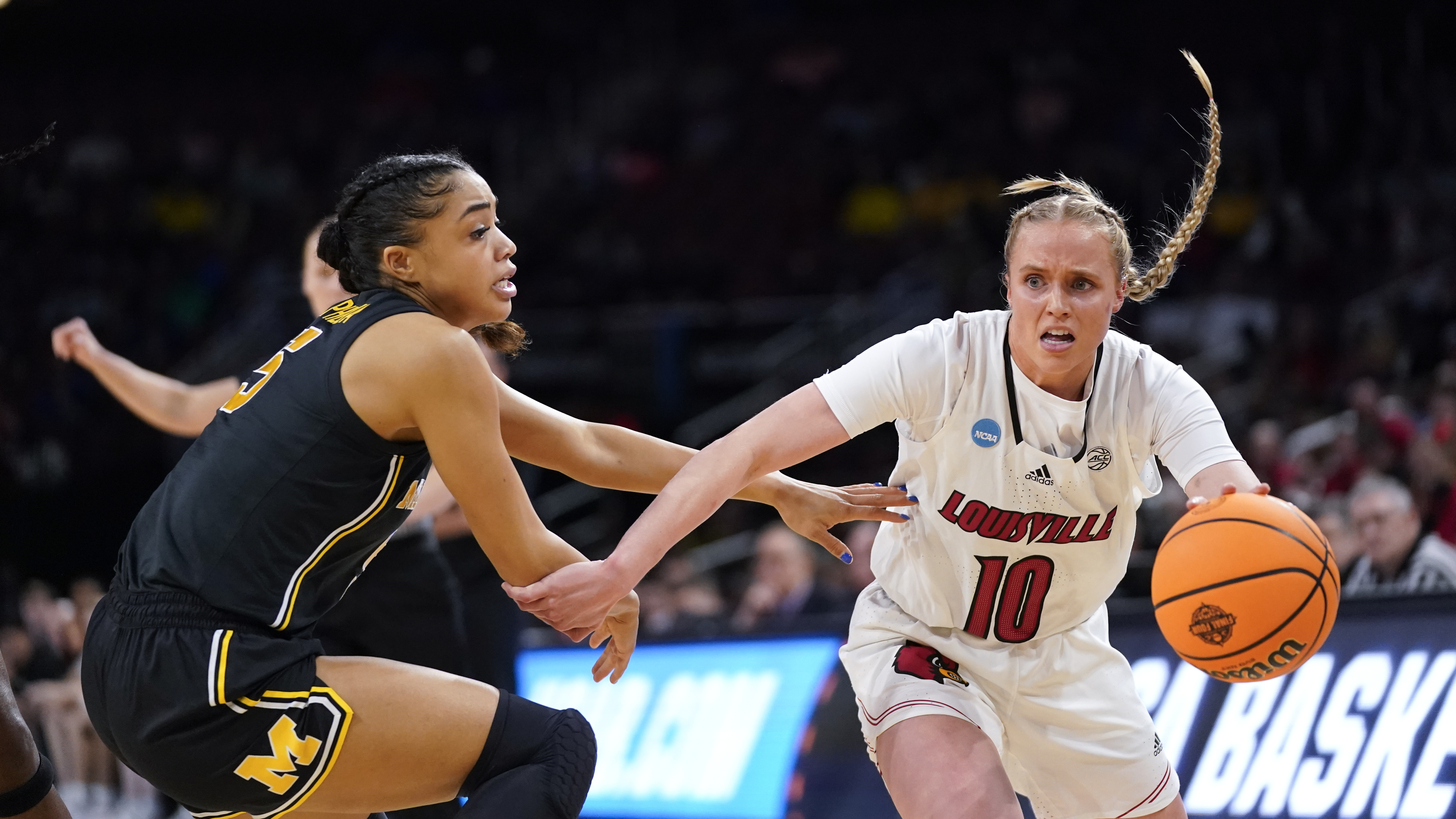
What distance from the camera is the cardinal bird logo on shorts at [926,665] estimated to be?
3572 millimetres

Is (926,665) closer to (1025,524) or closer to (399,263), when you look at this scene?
(1025,524)

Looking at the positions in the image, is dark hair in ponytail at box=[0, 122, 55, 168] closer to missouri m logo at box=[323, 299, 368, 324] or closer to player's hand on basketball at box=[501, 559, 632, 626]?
missouri m logo at box=[323, 299, 368, 324]

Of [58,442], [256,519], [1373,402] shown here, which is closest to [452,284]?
[256,519]

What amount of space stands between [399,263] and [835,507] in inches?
52.9

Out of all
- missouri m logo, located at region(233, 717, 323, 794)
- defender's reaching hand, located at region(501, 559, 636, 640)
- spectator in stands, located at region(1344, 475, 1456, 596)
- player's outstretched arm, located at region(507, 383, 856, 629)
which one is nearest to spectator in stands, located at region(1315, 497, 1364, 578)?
spectator in stands, located at region(1344, 475, 1456, 596)

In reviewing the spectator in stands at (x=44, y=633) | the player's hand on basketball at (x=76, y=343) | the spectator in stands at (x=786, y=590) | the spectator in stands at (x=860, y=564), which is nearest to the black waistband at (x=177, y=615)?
the player's hand on basketball at (x=76, y=343)

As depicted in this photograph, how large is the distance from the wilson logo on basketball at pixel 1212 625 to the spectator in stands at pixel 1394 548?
3498 millimetres

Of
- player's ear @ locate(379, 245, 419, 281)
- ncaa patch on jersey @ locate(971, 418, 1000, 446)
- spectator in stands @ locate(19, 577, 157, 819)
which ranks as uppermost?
ncaa patch on jersey @ locate(971, 418, 1000, 446)

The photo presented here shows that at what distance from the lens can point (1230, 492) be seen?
3227mm

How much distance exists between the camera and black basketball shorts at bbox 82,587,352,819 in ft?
8.96

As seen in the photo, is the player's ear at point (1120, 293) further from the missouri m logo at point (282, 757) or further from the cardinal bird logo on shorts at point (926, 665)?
the missouri m logo at point (282, 757)

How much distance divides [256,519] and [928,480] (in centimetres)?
170

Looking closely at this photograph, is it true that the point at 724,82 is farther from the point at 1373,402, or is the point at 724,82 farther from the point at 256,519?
the point at 256,519

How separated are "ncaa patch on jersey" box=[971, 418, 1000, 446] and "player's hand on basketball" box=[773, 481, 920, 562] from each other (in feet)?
0.88
